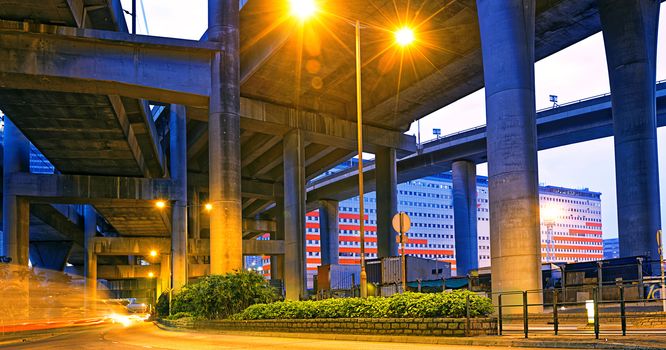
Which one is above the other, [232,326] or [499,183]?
[499,183]

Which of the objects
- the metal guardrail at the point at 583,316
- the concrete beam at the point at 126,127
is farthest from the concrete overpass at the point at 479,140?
the metal guardrail at the point at 583,316

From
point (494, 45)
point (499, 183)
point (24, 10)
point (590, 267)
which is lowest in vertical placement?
point (590, 267)

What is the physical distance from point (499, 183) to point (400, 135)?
118ft

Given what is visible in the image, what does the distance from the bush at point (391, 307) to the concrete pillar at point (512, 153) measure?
7964 millimetres

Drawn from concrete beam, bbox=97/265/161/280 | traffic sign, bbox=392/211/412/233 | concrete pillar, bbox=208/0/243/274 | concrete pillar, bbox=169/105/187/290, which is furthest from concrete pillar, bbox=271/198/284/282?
traffic sign, bbox=392/211/412/233

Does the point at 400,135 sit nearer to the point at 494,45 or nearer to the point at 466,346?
the point at 494,45

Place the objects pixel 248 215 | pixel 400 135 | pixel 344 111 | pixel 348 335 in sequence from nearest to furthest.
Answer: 1. pixel 348 335
2. pixel 344 111
3. pixel 400 135
4. pixel 248 215

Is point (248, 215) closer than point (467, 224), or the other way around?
point (467, 224)

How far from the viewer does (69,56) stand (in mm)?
33750

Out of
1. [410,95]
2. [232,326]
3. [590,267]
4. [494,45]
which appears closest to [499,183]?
[494,45]

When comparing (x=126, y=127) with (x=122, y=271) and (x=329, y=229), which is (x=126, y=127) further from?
(x=122, y=271)

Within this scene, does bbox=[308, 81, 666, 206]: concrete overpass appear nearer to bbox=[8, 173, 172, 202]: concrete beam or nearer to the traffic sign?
bbox=[8, 173, 172, 202]: concrete beam

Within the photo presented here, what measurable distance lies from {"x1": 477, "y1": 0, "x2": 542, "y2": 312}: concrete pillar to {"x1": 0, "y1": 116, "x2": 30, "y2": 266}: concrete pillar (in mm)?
38438

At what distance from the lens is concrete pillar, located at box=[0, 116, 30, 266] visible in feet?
164
